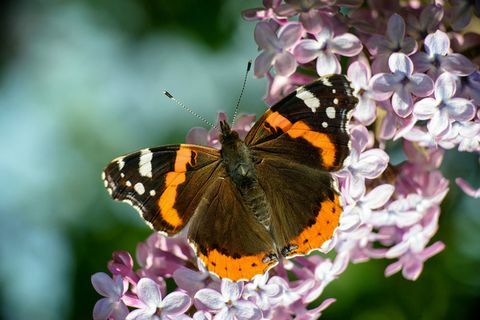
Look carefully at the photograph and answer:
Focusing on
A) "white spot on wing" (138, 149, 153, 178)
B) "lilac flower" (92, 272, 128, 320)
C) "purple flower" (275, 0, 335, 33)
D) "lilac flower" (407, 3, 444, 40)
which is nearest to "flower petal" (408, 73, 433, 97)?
"lilac flower" (407, 3, 444, 40)

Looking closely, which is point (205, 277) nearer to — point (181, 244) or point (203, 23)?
point (181, 244)

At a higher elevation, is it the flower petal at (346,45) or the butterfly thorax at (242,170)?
the flower petal at (346,45)

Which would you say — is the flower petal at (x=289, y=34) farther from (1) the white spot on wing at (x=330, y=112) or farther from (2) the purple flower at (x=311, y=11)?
(1) the white spot on wing at (x=330, y=112)

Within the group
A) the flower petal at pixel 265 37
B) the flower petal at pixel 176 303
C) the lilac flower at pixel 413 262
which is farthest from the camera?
the lilac flower at pixel 413 262

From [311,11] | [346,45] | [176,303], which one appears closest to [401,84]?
[346,45]

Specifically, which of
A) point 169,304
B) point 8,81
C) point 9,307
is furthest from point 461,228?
point 8,81

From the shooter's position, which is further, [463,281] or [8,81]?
[8,81]

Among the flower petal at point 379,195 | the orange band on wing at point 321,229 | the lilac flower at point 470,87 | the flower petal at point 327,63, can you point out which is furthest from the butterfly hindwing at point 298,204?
the lilac flower at point 470,87
